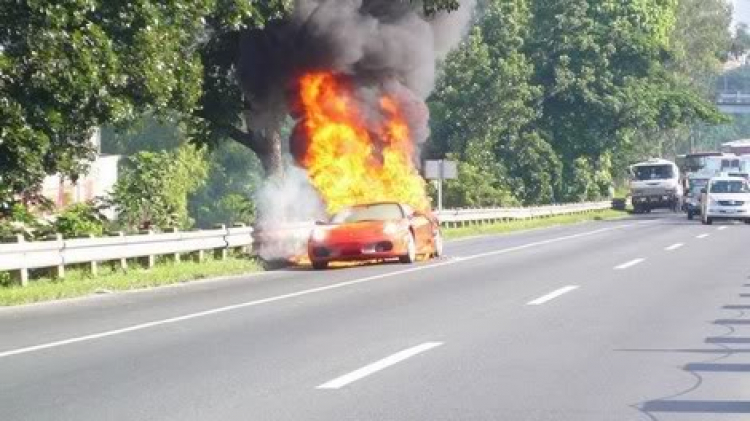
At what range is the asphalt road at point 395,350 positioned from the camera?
9.08m

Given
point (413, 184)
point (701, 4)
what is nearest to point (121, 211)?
point (413, 184)

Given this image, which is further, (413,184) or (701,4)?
(701,4)

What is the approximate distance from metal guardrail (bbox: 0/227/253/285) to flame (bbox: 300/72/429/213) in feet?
13.9

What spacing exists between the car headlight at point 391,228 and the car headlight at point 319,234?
1.09 meters

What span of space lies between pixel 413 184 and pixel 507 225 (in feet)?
53.4

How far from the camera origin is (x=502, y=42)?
221ft

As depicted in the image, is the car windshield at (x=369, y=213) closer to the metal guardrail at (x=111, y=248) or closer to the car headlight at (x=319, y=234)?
the car headlight at (x=319, y=234)

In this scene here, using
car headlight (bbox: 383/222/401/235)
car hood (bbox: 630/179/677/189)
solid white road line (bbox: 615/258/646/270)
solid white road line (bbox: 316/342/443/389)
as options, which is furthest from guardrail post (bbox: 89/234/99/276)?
car hood (bbox: 630/179/677/189)

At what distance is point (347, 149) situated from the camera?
107ft

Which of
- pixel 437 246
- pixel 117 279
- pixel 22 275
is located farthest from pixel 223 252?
pixel 22 275

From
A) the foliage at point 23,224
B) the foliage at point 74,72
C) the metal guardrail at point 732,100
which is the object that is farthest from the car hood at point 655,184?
the metal guardrail at point 732,100

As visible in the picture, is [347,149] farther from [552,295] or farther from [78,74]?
[552,295]

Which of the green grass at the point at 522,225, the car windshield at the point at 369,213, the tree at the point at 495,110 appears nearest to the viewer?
the car windshield at the point at 369,213

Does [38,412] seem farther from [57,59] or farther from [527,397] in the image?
[57,59]
